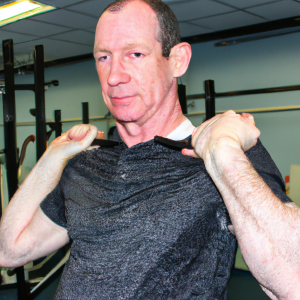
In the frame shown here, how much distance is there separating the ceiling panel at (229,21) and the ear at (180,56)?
3527 millimetres

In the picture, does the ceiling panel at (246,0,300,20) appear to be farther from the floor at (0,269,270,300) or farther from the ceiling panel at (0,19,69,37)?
the floor at (0,269,270,300)

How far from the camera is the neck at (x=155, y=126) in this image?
1182 millimetres

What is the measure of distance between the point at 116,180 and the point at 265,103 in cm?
418

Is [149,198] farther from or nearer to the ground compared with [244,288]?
farther from the ground

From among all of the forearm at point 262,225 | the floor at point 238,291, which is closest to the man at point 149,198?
the forearm at point 262,225

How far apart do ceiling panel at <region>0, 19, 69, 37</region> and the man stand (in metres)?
3.99

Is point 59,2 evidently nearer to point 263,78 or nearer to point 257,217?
point 263,78

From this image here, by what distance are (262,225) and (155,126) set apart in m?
0.53

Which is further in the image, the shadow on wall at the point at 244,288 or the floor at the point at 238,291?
the shadow on wall at the point at 244,288

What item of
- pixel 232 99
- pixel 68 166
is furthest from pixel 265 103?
pixel 68 166

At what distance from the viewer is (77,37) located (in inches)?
217

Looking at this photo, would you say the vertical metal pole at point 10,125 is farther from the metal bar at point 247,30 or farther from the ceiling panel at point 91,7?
the metal bar at point 247,30

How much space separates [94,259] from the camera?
40.8 inches

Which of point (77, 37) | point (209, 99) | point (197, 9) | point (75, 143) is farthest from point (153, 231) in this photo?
point (77, 37)
